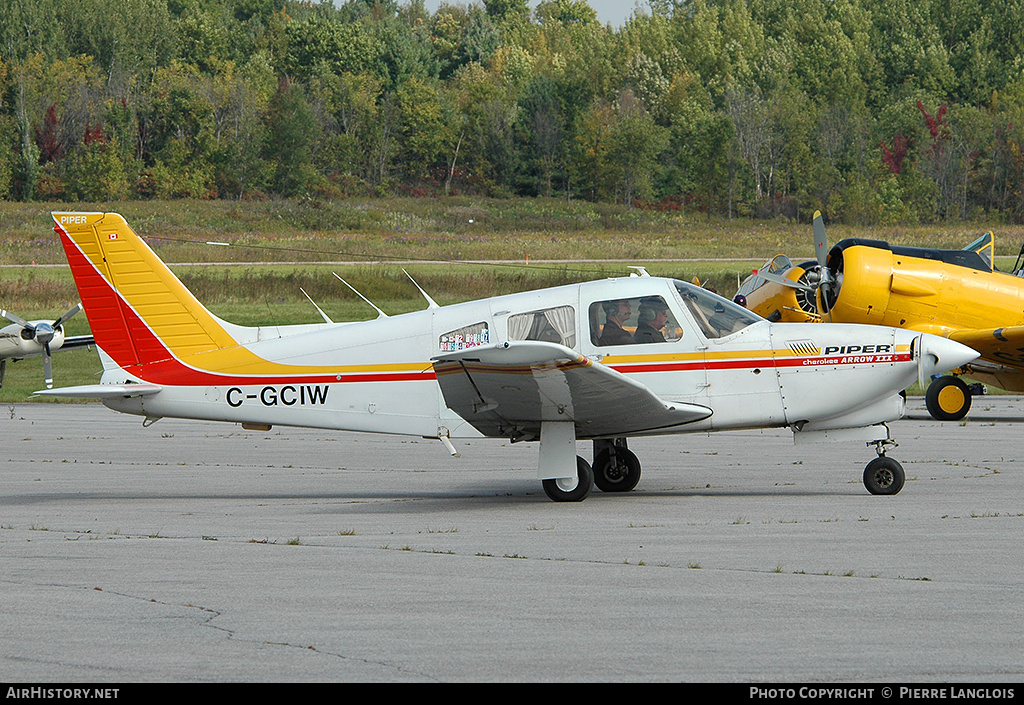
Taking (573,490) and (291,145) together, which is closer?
(573,490)

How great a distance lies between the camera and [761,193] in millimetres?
94625

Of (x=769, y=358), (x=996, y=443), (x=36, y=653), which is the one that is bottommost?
(x=996, y=443)

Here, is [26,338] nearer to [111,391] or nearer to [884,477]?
[111,391]

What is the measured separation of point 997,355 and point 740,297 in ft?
17.5

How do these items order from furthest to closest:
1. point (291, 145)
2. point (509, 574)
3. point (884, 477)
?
point (291, 145) → point (884, 477) → point (509, 574)

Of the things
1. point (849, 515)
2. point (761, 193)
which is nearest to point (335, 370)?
point (849, 515)

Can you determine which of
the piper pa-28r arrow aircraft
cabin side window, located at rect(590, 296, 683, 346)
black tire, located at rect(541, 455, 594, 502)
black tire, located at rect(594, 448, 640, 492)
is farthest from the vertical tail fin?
black tire, located at rect(594, 448, 640, 492)

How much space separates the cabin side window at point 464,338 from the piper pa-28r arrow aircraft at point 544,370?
0.05 feet

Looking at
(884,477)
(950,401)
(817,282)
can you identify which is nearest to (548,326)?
(884,477)

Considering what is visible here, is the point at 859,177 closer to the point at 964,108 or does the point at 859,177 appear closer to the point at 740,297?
the point at 964,108

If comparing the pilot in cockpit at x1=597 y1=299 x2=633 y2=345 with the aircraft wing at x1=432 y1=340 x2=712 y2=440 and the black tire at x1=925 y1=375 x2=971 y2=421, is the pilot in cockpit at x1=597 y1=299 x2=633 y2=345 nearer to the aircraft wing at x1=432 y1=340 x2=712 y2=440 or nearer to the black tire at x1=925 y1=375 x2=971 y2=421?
the aircraft wing at x1=432 y1=340 x2=712 y2=440

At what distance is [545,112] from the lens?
99812 millimetres

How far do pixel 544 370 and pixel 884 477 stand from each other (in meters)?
3.56
